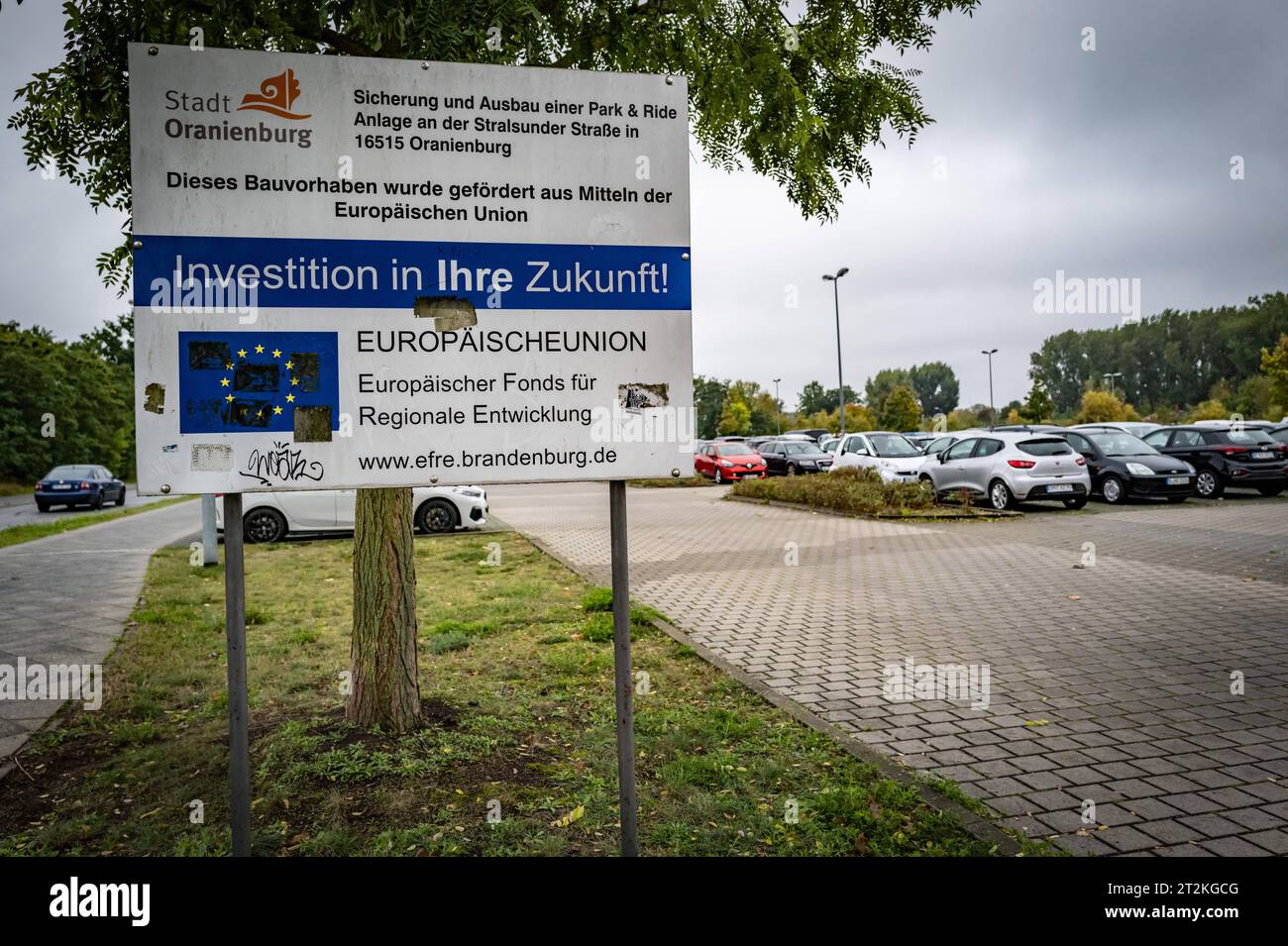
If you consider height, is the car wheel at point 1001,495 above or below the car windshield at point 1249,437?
below

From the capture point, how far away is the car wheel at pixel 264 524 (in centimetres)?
1366

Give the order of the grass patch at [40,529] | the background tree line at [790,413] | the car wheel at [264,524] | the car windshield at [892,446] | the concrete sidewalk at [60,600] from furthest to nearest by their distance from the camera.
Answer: the background tree line at [790,413] → the car windshield at [892,446] → the grass patch at [40,529] → the car wheel at [264,524] → the concrete sidewalk at [60,600]

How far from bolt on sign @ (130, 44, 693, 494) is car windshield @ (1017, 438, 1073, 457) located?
50.9ft

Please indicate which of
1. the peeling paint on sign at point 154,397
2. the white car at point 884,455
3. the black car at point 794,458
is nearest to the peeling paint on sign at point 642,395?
the peeling paint on sign at point 154,397

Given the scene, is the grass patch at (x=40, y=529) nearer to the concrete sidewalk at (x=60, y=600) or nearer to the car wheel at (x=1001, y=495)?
the concrete sidewalk at (x=60, y=600)

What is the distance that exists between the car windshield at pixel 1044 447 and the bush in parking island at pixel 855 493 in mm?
1993

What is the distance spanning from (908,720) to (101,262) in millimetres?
4497

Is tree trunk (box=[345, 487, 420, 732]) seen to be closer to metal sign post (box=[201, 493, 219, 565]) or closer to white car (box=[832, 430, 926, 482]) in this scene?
metal sign post (box=[201, 493, 219, 565])

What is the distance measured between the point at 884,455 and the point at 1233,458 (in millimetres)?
7171

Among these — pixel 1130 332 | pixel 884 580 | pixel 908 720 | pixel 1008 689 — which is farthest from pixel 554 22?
pixel 1130 332

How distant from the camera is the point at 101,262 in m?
3.66

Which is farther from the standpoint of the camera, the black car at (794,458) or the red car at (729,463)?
the black car at (794,458)

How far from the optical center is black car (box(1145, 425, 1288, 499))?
18.0m

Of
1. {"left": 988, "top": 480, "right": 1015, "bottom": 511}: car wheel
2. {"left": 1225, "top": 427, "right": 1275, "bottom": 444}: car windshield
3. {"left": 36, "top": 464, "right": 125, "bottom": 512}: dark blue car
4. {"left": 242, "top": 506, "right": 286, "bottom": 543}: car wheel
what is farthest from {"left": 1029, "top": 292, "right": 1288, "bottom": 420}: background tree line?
{"left": 242, "top": 506, "right": 286, "bottom": 543}: car wheel
